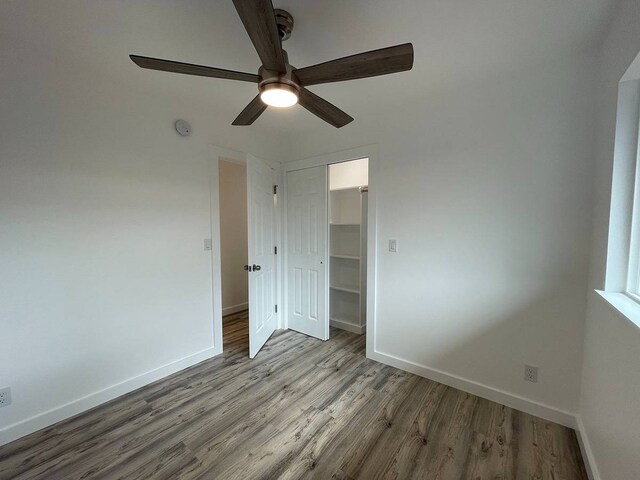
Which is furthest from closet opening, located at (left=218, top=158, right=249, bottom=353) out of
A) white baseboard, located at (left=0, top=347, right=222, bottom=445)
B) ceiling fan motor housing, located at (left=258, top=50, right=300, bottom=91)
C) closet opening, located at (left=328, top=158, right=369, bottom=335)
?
ceiling fan motor housing, located at (left=258, top=50, right=300, bottom=91)

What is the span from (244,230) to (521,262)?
3402 millimetres

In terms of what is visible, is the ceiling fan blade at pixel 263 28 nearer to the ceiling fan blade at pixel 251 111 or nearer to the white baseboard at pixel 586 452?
the ceiling fan blade at pixel 251 111

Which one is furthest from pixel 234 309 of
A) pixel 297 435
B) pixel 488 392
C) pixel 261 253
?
pixel 488 392

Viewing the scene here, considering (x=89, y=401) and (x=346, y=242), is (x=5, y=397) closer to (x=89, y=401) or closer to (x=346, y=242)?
(x=89, y=401)

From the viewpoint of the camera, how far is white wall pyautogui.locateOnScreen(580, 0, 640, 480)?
3.31 feet

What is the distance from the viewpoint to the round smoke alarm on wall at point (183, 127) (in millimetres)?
2271

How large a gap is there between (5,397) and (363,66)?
2762mm

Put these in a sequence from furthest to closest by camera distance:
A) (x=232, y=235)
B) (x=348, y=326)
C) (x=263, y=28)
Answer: (x=232, y=235) → (x=348, y=326) → (x=263, y=28)

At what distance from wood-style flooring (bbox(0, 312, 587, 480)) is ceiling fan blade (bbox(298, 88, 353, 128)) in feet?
6.63

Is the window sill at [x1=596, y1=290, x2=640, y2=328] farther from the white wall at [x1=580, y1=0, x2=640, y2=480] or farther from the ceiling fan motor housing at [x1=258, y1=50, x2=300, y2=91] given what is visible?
the ceiling fan motor housing at [x1=258, y1=50, x2=300, y2=91]

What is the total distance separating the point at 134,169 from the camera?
207cm

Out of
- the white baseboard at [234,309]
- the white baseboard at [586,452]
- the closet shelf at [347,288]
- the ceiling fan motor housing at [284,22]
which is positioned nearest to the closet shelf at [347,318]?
the closet shelf at [347,288]

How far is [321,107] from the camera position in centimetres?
154

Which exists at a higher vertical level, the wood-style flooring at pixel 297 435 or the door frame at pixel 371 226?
the door frame at pixel 371 226
